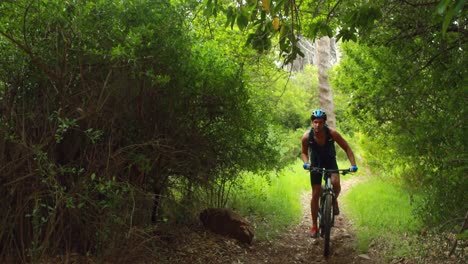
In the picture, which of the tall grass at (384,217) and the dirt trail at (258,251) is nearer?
the dirt trail at (258,251)

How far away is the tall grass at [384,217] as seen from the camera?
22.5ft

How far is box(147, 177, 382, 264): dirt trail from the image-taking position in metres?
6.11

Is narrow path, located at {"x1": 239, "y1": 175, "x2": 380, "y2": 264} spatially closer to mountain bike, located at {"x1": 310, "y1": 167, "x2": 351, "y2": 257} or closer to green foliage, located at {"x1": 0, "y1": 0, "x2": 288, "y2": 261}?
mountain bike, located at {"x1": 310, "y1": 167, "x2": 351, "y2": 257}

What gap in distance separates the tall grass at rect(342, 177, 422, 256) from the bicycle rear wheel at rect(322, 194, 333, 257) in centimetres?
65

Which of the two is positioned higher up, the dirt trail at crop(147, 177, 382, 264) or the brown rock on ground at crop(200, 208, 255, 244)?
the brown rock on ground at crop(200, 208, 255, 244)

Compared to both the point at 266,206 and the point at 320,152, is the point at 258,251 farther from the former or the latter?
→ the point at 266,206

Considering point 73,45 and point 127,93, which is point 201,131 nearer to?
point 127,93

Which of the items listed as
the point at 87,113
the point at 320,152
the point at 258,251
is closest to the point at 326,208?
the point at 320,152

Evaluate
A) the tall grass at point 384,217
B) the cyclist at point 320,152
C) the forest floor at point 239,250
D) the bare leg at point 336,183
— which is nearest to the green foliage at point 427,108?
the cyclist at point 320,152

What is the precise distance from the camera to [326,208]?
6.58 meters

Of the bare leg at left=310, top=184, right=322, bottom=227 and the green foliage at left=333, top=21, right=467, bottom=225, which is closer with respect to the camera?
the green foliage at left=333, top=21, right=467, bottom=225

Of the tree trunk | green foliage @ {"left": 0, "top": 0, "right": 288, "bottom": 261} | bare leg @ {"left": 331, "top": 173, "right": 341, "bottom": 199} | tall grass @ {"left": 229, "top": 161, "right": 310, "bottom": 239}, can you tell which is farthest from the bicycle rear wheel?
the tree trunk

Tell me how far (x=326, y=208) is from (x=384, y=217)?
7.62ft

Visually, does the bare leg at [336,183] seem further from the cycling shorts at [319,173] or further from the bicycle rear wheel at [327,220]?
the bicycle rear wheel at [327,220]
